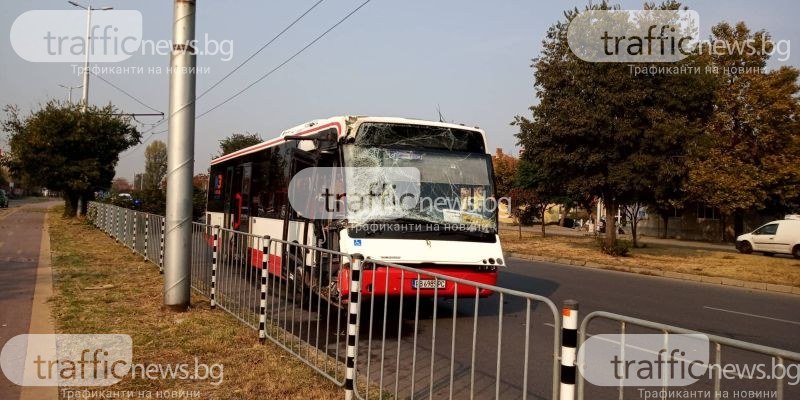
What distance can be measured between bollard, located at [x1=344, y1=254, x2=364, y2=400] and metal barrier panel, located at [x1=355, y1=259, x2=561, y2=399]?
76mm

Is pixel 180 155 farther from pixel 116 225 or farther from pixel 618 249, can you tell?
pixel 618 249

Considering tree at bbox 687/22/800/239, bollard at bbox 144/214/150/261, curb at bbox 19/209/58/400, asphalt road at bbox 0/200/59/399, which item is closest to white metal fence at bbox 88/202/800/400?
curb at bbox 19/209/58/400

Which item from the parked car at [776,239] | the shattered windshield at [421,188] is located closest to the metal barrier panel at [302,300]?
the shattered windshield at [421,188]

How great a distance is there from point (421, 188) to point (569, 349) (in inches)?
203

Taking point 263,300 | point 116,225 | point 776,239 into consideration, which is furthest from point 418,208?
point 776,239

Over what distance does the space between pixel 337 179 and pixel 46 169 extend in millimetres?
26184

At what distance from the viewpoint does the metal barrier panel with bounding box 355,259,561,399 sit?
13.6 feet

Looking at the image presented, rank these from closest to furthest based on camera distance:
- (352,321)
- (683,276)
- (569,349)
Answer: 1. (569,349)
2. (352,321)
3. (683,276)

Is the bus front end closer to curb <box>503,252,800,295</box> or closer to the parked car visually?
curb <box>503,252,800,295</box>

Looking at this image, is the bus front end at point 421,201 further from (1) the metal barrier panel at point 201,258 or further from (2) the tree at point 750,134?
(2) the tree at point 750,134

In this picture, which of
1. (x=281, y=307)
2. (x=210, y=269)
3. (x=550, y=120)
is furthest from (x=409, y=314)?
(x=550, y=120)

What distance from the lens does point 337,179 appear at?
8062 millimetres

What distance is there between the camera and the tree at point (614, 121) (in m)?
18.9

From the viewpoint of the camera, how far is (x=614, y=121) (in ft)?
63.0
